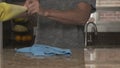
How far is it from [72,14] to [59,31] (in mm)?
126

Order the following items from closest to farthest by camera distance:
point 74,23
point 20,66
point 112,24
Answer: point 20,66
point 74,23
point 112,24

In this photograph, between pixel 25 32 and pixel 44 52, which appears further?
pixel 25 32

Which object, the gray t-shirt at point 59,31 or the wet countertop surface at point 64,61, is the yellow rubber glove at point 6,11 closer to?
the wet countertop surface at point 64,61

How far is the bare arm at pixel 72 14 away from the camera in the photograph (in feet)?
5.37

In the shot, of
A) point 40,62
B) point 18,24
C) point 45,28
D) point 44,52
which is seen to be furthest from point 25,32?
point 40,62

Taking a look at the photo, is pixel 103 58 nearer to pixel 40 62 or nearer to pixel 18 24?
pixel 40 62

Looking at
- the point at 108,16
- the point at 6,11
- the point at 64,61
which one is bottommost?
the point at 64,61

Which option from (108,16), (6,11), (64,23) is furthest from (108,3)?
(6,11)

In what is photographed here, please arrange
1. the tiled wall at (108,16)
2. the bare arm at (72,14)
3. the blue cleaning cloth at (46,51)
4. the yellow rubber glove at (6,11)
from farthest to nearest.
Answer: the tiled wall at (108,16) → the bare arm at (72,14) → the blue cleaning cloth at (46,51) → the yellow rubber glove at (6,11)

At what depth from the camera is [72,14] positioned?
5.48 ft

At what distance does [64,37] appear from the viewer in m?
1.68

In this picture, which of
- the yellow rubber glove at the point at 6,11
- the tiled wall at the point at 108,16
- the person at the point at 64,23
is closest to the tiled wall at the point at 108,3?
the tiled wall at the point at 108,16

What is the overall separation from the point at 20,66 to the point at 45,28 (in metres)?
0.52

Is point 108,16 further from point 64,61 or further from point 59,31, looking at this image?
point 64,61
